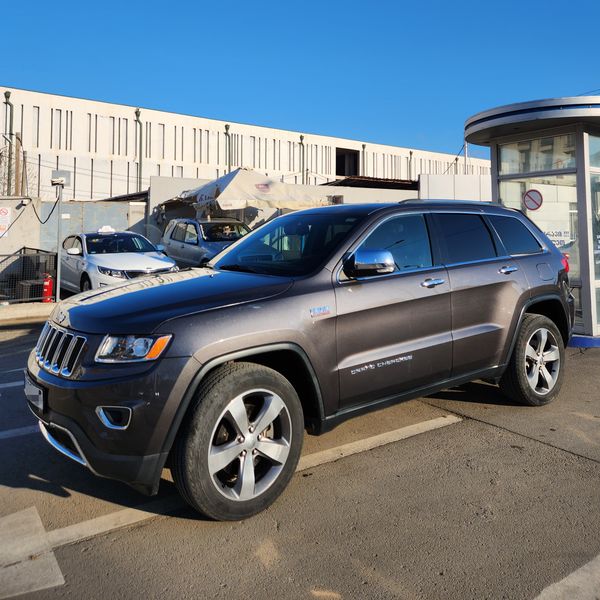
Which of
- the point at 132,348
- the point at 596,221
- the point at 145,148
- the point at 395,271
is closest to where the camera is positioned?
the point at 132,348

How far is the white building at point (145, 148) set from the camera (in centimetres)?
5456

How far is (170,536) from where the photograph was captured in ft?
9.82

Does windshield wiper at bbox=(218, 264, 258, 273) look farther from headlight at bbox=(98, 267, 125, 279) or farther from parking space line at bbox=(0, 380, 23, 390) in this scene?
headlight at bbox=(98, 267, 125, 279)

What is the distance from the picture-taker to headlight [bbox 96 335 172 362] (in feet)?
9.50

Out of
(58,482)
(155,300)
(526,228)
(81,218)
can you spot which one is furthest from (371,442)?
(81,218)

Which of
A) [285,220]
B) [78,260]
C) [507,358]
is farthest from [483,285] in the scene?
[78,260]

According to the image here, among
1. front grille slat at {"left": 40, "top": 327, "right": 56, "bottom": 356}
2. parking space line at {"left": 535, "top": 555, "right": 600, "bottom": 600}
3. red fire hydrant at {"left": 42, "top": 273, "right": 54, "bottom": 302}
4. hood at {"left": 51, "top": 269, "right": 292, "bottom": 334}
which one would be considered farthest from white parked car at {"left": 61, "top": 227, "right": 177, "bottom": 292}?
parking space line at {"left": 535, "top": 555, "right": 600, "bottom": 600}

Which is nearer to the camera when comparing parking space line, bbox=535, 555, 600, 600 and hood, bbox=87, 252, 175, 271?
parking space line, bbox=535, 555, 600, 600

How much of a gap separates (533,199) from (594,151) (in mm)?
1068

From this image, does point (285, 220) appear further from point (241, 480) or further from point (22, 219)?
point (22, 219)

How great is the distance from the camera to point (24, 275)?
12680 millimetres

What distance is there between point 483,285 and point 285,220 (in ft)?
5.36

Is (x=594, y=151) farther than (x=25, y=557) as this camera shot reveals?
Yes

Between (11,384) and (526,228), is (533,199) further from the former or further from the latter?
(11,384)
